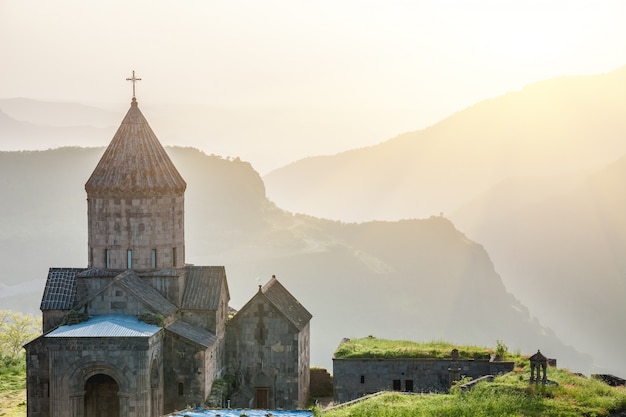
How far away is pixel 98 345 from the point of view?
2822 cm

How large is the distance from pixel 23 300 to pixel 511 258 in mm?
82041

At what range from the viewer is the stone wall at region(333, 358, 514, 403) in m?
33.4

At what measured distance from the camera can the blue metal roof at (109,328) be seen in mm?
28312

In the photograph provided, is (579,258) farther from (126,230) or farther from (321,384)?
(126,230)

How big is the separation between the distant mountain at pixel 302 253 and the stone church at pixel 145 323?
103 m

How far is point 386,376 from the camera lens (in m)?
33.5

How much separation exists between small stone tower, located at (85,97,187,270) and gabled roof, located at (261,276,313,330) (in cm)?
365

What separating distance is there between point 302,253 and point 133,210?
119961mm

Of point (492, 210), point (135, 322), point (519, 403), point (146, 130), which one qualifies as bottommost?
point (519, 403)

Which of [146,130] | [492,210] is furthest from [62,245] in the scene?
[146,130]

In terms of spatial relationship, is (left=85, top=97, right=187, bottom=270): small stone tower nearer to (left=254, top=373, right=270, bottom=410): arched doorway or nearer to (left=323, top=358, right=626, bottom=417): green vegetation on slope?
(left=254, top=373, right=270, bottom=410): arched doorway

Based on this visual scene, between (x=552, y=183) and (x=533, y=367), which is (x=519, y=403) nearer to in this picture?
(x=533, y=367)

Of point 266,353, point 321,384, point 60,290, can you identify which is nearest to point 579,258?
point 321,384

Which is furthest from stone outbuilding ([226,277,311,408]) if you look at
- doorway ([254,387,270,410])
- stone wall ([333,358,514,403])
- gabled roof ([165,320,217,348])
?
gabled roof ([165,320,217,348])
